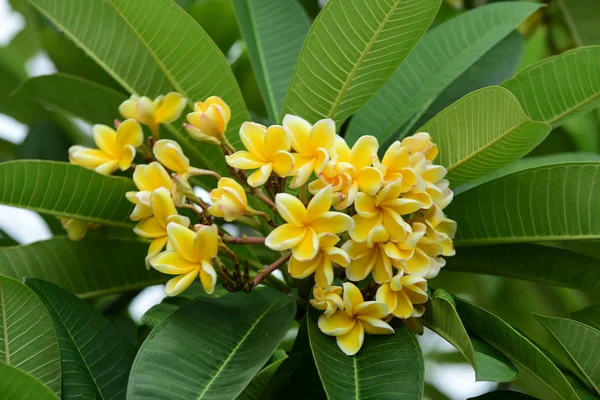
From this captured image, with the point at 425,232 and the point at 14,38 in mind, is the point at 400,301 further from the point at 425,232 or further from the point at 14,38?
the point at 14,38

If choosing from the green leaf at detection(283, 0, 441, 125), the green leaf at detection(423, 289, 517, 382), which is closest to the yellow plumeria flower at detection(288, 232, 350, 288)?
the green leaf at detection(423, 289, 517, 382)

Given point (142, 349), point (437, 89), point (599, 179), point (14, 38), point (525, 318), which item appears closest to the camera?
point (142, 349)

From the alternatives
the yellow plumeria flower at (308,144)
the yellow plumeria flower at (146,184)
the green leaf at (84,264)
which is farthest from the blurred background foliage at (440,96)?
the yellow plumeria flower at (308,144)

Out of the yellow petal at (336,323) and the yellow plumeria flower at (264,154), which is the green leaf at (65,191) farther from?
the yellow petal at (336,323)

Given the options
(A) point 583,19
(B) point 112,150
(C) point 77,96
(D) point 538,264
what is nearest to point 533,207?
(D) point 538,264

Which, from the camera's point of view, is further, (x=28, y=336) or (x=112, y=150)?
(x=112, y=150)

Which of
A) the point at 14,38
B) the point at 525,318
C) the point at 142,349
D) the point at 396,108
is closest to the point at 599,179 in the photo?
the point at 396,108

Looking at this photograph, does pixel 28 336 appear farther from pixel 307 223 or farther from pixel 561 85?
pixel 561 85
